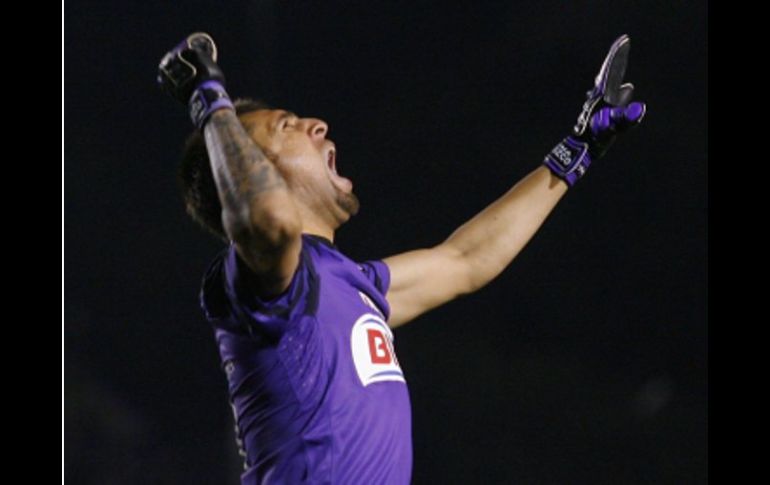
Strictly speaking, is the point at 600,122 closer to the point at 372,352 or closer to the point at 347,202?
the point at 347,202

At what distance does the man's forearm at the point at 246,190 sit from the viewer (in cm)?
138

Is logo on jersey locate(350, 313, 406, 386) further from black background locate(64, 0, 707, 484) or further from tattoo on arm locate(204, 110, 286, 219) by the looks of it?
black background locate(64, 0, 707, 484)

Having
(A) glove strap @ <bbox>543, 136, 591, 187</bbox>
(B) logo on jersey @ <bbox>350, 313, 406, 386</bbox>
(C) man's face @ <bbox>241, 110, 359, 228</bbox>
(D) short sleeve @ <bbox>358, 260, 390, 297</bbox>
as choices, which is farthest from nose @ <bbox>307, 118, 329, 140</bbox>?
(A) glove strap @ <bbox>543, 136, 591, 187</bbox>

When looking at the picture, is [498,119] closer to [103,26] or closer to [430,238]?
[430,238]

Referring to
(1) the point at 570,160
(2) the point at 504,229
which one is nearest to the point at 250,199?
(2) the point at 504,229

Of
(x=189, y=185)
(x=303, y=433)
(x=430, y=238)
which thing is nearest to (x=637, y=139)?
(x=430, y=238)

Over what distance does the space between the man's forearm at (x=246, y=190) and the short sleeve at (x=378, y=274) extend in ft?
1.88

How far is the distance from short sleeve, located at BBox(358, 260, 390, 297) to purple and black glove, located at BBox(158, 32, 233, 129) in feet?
1.78

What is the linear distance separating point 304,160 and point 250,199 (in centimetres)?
45

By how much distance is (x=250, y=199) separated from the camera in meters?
1.39

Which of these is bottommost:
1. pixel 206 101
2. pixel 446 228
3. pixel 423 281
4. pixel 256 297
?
pixel 446 228

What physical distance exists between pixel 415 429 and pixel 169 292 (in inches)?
42.8

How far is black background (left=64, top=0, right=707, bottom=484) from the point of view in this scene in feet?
12.4

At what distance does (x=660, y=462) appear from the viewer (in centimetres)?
373
